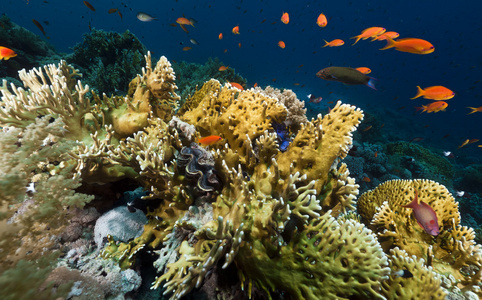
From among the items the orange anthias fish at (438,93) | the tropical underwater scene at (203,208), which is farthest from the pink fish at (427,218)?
the orange anthias fish at (438,93)

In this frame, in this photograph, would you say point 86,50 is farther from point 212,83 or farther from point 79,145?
point 79,145

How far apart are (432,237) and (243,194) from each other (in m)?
2.86

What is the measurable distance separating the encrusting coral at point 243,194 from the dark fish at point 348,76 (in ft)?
4.59

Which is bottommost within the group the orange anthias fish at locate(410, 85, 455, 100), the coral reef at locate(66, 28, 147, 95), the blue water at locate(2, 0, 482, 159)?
the orange anthias fish at locate(410, 85, 455, 100)

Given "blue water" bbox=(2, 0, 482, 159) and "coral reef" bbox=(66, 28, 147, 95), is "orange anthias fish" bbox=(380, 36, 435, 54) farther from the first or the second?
"blue water" bbox=(2, 0, 482, 159)

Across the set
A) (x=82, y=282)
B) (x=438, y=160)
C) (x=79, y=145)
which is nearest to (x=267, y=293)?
(x=82, y=282)

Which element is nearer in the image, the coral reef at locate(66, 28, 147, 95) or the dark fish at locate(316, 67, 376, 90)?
the dark fish at locate(316, 67, 376, 90)

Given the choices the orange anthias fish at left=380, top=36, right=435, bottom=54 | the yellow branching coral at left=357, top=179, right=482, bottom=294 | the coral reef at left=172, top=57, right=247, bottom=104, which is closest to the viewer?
the yellow branching coral at left=357, top=179, right=482, bottom=294

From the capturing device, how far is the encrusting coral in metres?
1.70

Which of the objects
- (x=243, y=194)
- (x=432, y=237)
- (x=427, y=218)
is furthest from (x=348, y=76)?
(x=243, y=194)

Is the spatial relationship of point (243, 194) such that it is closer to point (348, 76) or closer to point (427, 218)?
point (427, 218)

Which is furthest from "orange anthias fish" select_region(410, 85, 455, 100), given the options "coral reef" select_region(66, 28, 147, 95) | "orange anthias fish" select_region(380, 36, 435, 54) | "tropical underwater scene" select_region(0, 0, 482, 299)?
"coral reef" select_region(66, 28, 147, 95)

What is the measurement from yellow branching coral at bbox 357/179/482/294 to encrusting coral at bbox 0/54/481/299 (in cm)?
1

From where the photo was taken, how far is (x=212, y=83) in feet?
12.4
